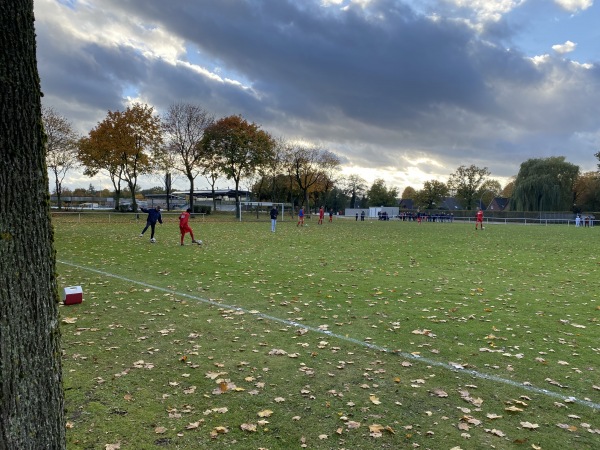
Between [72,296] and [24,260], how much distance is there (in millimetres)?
6306

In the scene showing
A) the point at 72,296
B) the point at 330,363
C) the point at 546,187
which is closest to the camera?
the point at 330,363

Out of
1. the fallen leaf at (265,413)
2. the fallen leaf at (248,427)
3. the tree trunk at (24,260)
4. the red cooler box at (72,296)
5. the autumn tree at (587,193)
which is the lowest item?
the fallen leaf at (248,427)

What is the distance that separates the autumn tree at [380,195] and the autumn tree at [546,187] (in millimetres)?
46537

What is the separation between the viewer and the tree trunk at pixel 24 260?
208cm

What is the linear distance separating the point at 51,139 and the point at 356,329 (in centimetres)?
4544

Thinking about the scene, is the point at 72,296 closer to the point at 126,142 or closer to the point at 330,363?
the point at 330,363

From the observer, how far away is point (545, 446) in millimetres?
3418

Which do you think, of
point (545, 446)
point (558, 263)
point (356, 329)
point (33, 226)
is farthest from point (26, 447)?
point (558, 263)

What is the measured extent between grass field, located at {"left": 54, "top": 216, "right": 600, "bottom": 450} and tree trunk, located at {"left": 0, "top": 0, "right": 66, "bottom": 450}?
55.9 inches

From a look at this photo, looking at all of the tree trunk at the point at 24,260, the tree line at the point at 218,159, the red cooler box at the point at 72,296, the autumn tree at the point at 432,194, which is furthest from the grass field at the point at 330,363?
the autumn tree at the point at 432,194

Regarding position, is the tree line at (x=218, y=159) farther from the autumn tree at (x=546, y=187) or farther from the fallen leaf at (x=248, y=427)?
the fallen leaf at (x=248, y=427)

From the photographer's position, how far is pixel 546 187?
62750mm

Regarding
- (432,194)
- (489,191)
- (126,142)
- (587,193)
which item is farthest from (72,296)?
(489,191)

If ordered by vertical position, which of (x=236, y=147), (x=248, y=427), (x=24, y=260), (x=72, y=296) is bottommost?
(x=248, y=427)
